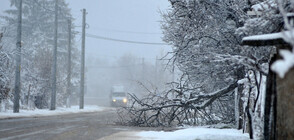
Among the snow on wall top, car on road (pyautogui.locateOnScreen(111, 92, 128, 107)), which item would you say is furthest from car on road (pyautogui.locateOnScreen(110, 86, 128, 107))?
the snow on wall top

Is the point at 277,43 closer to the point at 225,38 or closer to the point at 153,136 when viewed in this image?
the point at 153,136

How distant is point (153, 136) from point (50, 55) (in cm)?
2451

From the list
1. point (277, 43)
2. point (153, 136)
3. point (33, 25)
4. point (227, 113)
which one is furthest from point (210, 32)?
point (33, 25)

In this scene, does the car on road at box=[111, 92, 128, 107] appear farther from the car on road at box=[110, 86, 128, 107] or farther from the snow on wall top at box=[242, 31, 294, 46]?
the snow on wall top at box=[242, 31, 294, 46]

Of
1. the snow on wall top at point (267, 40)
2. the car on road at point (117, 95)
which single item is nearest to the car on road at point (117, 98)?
the car on road at point (117, 95)

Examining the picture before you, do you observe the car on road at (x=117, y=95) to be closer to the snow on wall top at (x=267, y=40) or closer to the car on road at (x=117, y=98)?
the car on road at (x=117, y=98)

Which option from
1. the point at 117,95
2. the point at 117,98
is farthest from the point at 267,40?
the point at 117,95

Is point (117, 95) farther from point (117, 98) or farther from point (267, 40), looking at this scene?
point (267, 40)

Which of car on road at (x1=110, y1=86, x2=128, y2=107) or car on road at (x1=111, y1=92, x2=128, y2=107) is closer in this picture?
car on road at (x1=111, y1=92, x2=128, y2=107)

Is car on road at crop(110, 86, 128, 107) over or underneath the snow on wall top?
underneath

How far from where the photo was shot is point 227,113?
47.8 feet

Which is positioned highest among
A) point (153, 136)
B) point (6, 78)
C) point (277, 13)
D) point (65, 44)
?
point (65, 44)

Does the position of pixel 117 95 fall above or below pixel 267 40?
below

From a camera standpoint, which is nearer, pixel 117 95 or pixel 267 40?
pixel 267 40
